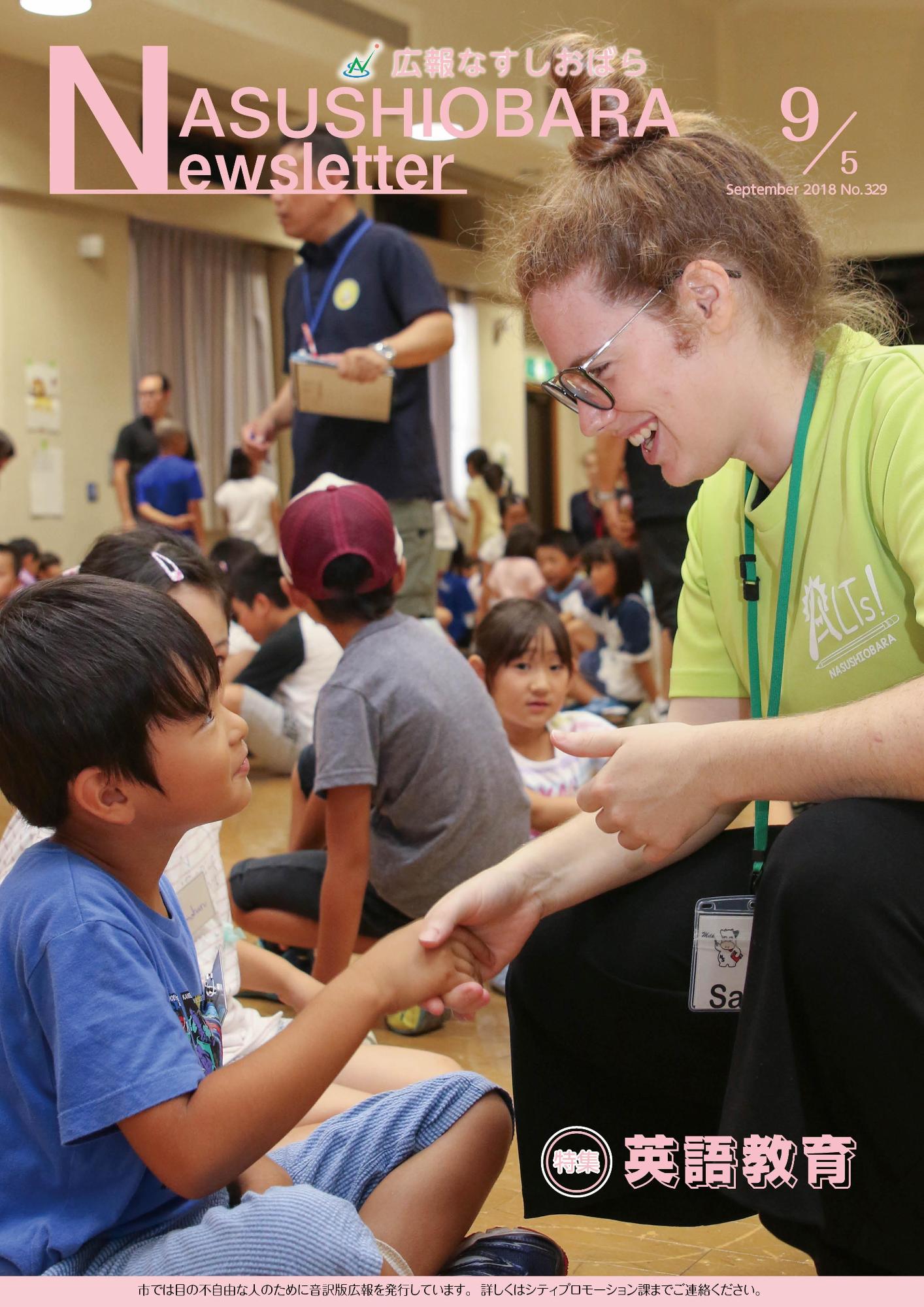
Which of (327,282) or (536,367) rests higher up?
(536,367)

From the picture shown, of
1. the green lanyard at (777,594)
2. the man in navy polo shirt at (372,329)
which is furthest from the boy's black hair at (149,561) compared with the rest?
the man in navy polo shirt at (372,329)

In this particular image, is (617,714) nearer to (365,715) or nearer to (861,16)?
(365,715)

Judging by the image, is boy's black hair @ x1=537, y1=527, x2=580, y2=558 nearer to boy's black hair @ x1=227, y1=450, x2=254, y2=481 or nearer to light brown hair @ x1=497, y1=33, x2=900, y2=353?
boy's black hair @ x1=227, y1=450, x2=254, y2=481

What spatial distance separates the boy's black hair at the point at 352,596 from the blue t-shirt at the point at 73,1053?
1068mm

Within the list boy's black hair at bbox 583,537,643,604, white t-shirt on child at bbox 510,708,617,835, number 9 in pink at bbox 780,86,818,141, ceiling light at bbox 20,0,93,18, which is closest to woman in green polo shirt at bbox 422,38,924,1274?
number 9 in pink at bbox 780,86,818,141

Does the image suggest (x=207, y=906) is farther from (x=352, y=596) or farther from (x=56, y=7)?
(x=56, y=7)

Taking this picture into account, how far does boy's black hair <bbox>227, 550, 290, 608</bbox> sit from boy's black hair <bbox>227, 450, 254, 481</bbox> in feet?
9.35

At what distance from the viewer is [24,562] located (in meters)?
5.90

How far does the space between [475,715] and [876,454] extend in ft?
3.35

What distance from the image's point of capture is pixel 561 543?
6.17 meters

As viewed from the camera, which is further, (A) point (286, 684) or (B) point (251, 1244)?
(A) point (286, 684)

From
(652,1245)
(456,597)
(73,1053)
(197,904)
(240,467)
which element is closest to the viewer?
(73,1053)

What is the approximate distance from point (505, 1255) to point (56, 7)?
158 cm

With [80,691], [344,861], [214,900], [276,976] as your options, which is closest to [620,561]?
[344,861]
